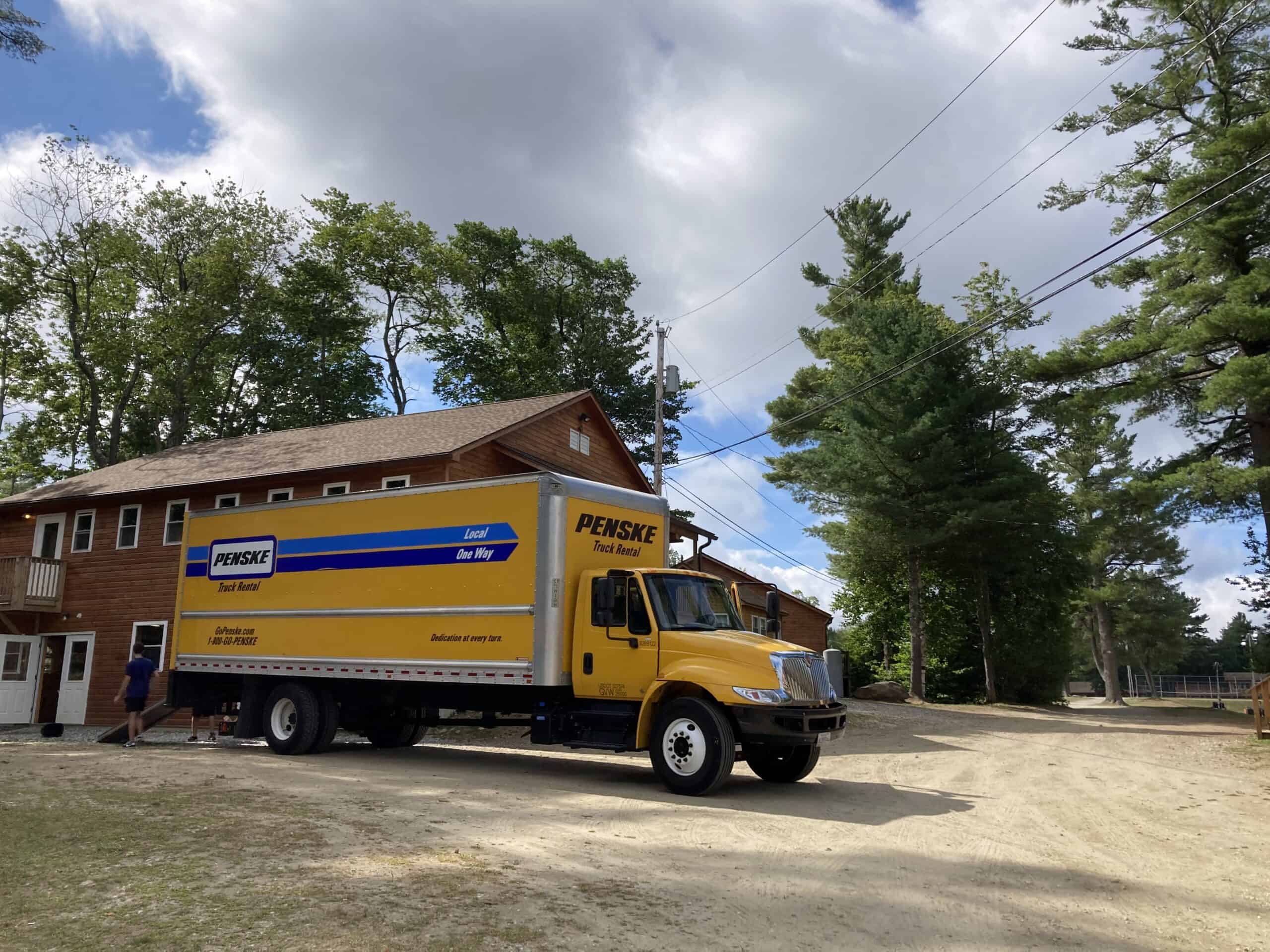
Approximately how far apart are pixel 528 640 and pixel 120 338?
37119 millimetres

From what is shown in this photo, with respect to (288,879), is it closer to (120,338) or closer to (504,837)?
(504,837)

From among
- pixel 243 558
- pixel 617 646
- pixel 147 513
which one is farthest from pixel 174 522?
pixel 617 646

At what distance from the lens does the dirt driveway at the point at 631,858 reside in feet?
16.5

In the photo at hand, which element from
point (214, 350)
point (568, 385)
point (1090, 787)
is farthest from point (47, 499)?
point (1090, 787)

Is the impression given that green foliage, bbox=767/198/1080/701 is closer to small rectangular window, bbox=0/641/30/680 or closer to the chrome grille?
the chrome grille

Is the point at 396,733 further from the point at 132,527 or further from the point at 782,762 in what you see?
the point at 132,527

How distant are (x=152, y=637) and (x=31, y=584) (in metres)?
4.38

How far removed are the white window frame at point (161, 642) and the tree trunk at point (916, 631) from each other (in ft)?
74.3

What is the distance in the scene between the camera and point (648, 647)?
10.6 meters

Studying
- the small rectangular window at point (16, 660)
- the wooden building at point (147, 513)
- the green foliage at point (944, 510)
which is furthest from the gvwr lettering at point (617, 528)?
the small rectangular window at point (16, 660)

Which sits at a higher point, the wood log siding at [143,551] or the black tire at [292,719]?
the wood log siding at [143,551]

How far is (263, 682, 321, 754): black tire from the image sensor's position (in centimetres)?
1320

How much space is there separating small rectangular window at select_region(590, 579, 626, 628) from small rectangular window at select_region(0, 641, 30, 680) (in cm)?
2395

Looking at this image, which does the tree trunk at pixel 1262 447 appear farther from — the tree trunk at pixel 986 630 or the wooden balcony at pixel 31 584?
the wooden balcony at pixel 31 584
